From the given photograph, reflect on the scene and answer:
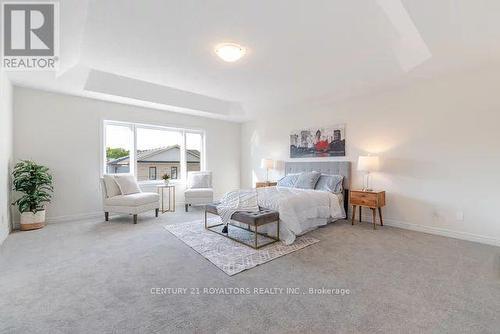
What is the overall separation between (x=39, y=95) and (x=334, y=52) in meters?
5.16

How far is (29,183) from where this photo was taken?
390 cm

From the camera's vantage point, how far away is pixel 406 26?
253 cm

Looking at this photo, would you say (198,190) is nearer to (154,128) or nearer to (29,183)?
(154,128)

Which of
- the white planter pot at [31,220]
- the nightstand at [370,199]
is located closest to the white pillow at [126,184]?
the white planter pot at [31,220]

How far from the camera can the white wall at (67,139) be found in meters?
4.27

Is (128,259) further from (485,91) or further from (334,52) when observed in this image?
(485,91)

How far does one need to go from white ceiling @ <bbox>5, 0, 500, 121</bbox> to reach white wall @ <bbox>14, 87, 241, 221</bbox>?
13.8 inches

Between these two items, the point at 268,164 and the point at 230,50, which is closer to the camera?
the point at 230,50

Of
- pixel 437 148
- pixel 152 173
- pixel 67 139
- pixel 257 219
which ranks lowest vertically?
pixel 257 219

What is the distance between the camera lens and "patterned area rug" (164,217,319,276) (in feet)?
8.68

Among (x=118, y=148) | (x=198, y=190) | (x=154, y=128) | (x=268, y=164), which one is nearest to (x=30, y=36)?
(x=118, y=148)

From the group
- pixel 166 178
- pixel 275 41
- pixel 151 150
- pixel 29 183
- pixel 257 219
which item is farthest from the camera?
pixel 151 150

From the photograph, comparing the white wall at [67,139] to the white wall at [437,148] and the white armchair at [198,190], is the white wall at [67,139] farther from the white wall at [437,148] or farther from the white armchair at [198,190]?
the white wall at [437,148]

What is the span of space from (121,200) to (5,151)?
1.77m
